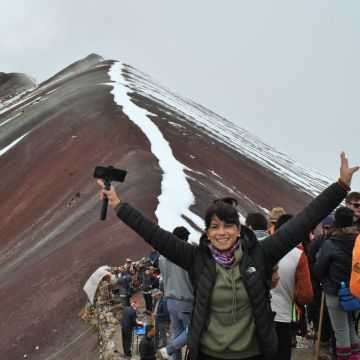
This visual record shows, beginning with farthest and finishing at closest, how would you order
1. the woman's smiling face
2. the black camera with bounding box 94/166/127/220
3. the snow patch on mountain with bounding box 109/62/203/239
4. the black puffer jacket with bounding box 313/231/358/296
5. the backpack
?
the snow patch on mountain with bounding box 109/62/203/239
the black puffer jacket with bounding box 313/231/358/296
the backpack
the black camera with bounding box 94/166/127/220
the woman's smiling face

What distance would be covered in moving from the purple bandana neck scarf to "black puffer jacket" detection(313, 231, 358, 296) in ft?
9.52

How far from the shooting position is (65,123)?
3831cm

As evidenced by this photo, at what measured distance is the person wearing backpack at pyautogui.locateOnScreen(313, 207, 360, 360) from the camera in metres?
6.30

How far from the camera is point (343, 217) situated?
6.23 m

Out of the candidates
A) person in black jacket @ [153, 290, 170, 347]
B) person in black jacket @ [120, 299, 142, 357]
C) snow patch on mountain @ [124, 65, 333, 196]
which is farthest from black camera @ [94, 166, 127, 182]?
snow patch on mountain @ [124, 65, 333, 196]

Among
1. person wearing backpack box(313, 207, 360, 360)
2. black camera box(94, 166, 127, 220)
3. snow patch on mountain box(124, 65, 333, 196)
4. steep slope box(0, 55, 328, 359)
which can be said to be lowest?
snow patch on mountain box(124, 65, 333, 196)

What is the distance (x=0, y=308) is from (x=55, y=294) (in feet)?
9.69

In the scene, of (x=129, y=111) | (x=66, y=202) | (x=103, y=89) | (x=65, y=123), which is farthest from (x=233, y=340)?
(x=103, y=89)

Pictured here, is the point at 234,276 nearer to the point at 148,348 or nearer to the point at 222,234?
the point at 222,234

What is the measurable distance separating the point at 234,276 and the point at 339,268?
3.08 metres

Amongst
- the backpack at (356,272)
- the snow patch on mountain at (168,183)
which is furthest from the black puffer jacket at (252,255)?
the snow patch on mountain at (168,183)

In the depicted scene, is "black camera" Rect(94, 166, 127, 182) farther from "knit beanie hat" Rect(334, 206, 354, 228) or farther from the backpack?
"knit beanie hat" Rect(334, 206, 354, 228)

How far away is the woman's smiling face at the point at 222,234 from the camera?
155 inches

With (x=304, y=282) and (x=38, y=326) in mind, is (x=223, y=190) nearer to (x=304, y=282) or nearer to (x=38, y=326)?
(x=38, y=326)
